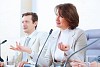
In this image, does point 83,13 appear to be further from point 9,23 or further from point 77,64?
point 77,64

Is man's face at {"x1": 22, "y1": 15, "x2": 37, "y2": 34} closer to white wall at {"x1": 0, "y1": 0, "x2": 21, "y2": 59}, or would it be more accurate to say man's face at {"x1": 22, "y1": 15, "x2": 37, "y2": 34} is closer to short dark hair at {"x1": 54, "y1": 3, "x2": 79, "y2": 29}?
short dark hair at {"x1": 54, "y1": 3, "x2": 79, "y2": 29}

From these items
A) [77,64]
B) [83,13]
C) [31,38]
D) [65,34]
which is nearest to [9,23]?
[83,13]

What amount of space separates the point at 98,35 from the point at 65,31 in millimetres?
795

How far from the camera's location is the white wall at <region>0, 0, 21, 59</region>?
13.1 feet

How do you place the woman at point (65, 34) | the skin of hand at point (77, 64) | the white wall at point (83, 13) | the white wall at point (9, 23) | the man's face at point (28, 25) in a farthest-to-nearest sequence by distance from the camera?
the white wall at point (9, 23), the white wall at point (83, 13), the man's face at point (28, 25), the woman at point (65, 34), the skin of hand at point (77, 64)

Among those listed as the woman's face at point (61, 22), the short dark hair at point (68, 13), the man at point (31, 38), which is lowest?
the man at point (31, 38)

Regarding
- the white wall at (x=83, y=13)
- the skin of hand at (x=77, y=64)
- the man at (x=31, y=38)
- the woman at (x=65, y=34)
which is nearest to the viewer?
the skin of hand at (x=77, y=64)

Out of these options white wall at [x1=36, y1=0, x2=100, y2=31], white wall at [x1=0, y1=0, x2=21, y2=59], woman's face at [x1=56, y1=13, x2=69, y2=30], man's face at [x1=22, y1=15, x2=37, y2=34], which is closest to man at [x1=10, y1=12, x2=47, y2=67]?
man's face at [x1=22, y1=15, x2=37, y2=34]

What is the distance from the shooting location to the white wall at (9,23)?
4.00 meters

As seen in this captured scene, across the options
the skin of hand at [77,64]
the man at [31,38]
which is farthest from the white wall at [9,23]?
the skin of hand at [77,64]

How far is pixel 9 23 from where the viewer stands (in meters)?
4.07

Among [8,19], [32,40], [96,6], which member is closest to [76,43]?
[32,40]

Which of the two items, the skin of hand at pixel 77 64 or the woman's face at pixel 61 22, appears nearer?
the skin of hand at pixel 77 64

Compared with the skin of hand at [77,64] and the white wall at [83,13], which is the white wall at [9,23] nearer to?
the white wall at [83,13]
